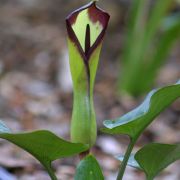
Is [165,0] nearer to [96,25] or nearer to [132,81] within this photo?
[132,81]

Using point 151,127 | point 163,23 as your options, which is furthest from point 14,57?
point 151,127

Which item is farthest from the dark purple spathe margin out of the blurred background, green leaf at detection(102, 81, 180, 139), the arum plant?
the blurred background

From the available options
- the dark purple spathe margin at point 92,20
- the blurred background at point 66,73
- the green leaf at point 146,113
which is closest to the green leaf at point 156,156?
the green leaf at point 146,113

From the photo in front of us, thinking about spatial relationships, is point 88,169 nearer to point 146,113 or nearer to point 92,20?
point 146,113

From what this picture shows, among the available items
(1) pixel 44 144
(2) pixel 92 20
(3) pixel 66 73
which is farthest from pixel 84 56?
(3) pixel 66 73

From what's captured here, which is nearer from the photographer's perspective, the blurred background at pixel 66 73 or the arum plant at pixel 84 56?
the arum plant at pixel 84 56

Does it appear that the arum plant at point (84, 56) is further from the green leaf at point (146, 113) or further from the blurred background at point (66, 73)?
the blurred background at point (66, 73)
